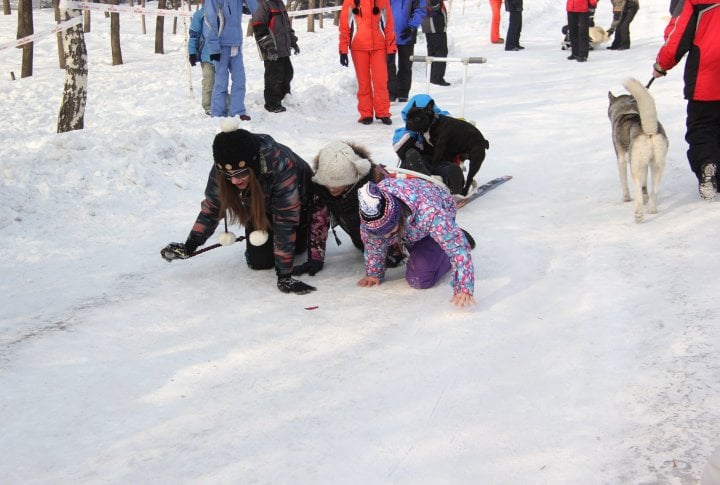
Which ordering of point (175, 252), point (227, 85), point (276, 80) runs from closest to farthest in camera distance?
1. point (175, 252)
2. point (227, 85)
3. point (276, 80)

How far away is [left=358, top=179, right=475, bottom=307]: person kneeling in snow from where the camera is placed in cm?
350

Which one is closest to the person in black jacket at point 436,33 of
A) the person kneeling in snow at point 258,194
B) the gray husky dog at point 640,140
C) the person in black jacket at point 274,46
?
the person in black jacket at point 274,46

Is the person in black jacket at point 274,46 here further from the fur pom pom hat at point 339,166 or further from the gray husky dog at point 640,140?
the fur pom pom hat at point 339,166

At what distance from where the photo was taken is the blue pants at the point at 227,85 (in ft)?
26.5

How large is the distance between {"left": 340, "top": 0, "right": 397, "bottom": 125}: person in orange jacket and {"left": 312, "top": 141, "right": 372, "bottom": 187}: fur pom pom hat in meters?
4.98

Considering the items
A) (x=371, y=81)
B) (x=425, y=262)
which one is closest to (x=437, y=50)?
(x=371, y=81)

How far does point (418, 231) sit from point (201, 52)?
5766 mm

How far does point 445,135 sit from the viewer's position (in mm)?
5266

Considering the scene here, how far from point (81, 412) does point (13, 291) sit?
5.39 feet

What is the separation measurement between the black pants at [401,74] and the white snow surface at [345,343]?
3900mm

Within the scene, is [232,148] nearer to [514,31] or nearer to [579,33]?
[579,33]

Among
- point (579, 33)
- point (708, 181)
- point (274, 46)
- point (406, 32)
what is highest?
point (579, 33)

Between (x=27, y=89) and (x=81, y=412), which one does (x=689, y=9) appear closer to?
(x=81, y=412)

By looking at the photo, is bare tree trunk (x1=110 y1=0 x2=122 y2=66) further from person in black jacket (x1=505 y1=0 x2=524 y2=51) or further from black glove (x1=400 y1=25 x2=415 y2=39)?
black glove (x1=400 y1=25 x2=415 y2=39)
